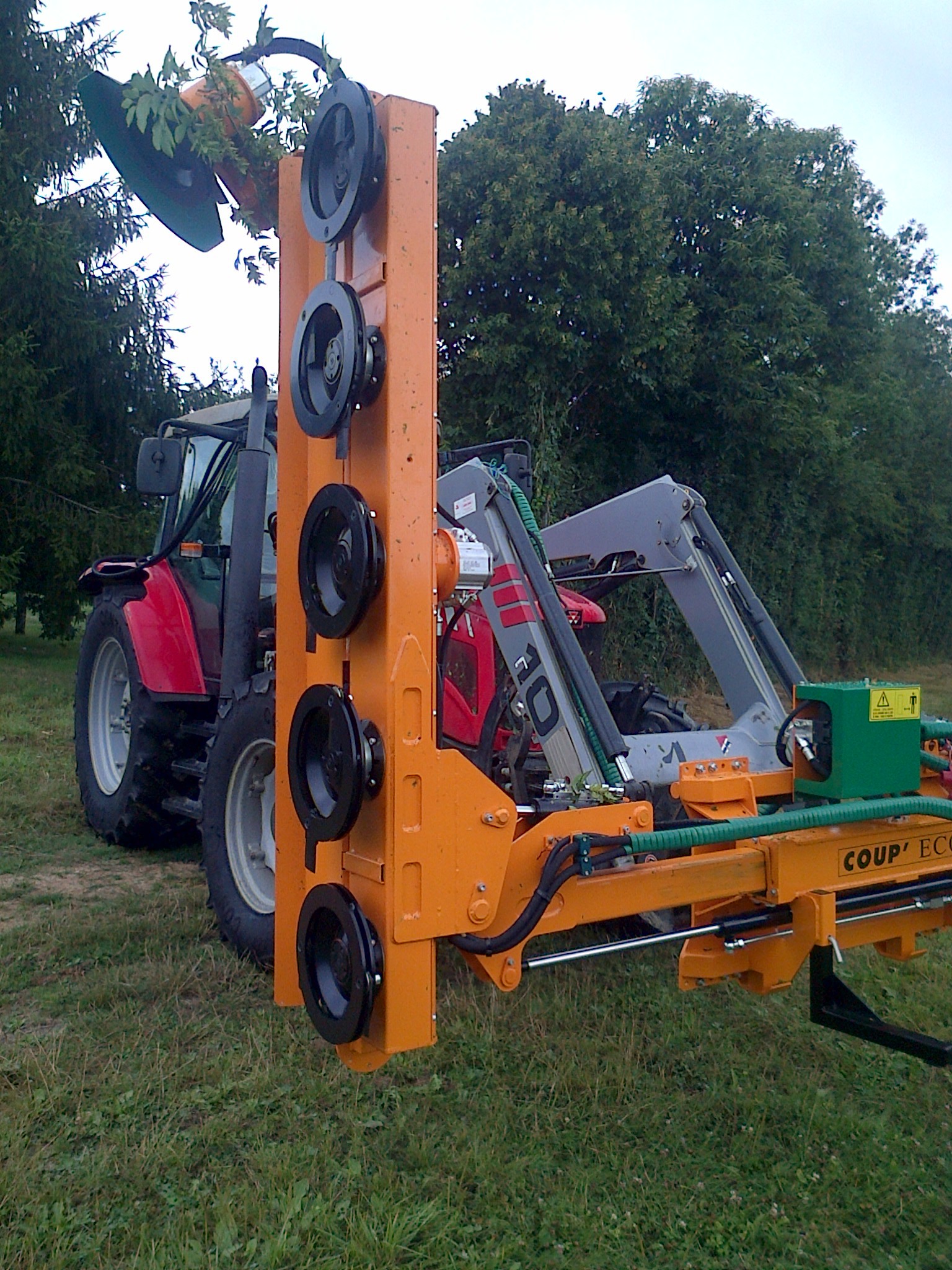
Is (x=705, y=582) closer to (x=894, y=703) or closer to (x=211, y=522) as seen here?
(x=894, y=703)

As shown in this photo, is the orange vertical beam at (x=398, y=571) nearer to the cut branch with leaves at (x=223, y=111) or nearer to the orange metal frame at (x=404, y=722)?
the orange metal frame at (x=404, y=722)

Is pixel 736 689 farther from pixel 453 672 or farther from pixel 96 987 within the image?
pixel 96 987

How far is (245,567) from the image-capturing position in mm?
4523

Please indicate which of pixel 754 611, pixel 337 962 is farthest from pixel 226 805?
pixel 754 611

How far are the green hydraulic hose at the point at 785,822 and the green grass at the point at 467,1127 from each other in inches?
34.5

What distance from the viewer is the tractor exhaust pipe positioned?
451cm

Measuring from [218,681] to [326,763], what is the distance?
3074 mm

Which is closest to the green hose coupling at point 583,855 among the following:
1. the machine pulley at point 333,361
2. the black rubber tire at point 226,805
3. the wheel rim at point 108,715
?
the machine pulley at point 333,361

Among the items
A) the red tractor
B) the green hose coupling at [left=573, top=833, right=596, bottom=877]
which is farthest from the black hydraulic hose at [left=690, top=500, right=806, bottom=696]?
the green hose coupling at [left=573, top=833, right=596, bottom=877]

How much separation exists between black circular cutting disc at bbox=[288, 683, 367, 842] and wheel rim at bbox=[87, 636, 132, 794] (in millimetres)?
3893

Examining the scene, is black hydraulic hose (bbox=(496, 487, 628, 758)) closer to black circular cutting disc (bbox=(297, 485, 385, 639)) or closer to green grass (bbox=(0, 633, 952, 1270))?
green grass (bbox=(0, 633, 952, 1270))

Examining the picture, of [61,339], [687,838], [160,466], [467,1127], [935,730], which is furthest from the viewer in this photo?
[61,339]

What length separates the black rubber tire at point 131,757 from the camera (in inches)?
199

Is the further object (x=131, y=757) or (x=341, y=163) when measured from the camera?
(x=131, y=757)
